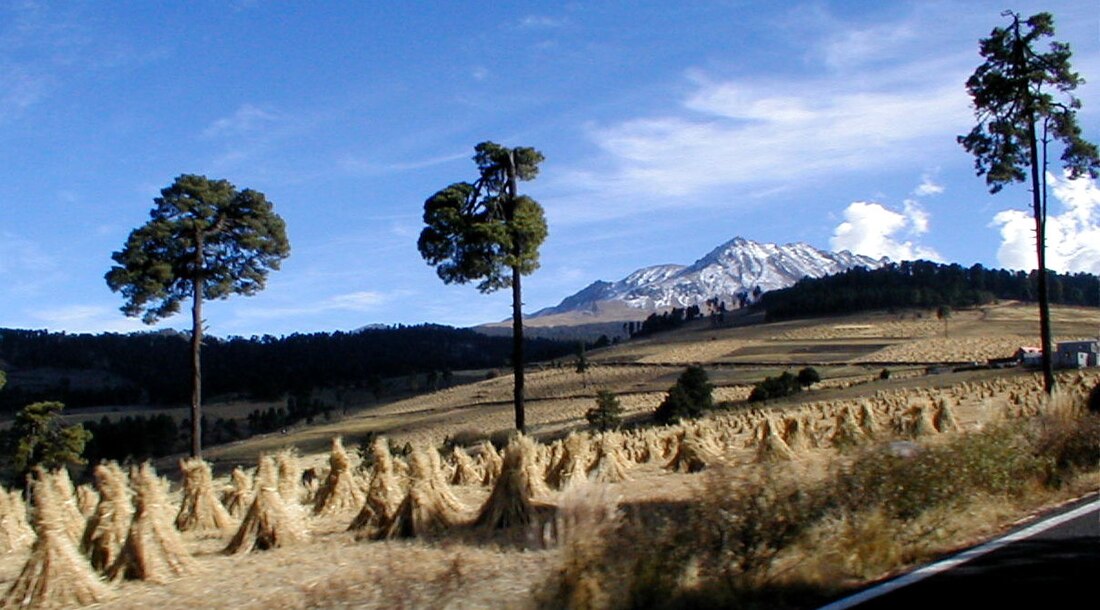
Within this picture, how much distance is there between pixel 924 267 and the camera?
6590 inches

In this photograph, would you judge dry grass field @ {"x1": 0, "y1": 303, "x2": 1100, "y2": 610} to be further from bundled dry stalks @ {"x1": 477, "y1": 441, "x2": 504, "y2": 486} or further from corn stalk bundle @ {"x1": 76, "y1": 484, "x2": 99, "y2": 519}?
corn stalk bundle @ {"x1": 76, "y1": 484, "x2": 99, "y2": 519}

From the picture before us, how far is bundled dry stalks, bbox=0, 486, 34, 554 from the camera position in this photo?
1140 cm

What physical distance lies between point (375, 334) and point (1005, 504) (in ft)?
635

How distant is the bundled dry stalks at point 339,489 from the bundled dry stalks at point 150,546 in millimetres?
3358

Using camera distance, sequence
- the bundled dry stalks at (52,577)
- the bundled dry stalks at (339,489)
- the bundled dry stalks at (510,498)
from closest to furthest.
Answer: the bundled dry stalks at (52,577) < the bundled dry stalks at (510,498) < the bundled dry stalks at (339,489)

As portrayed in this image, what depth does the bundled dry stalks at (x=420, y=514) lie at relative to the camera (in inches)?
398

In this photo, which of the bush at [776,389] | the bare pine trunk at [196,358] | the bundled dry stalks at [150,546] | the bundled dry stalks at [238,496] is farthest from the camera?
the bush at [776,389]

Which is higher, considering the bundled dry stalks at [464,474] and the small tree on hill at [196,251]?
the small tree on hill at [196,251]

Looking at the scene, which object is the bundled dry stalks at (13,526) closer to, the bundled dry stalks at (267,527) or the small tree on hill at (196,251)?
the bundled dry stalks at (267,527)

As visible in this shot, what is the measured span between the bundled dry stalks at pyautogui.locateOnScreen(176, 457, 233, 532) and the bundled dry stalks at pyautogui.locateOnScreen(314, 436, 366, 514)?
1156 millimetres

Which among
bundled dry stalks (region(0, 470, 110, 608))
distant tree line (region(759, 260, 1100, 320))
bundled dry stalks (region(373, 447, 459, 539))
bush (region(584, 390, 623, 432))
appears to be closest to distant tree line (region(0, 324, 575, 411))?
distant tree line (region(759, 260, 1100, 320))

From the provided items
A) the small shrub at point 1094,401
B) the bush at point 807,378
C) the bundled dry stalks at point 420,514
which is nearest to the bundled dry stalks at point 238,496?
the bundled dry stalks at point 420,514

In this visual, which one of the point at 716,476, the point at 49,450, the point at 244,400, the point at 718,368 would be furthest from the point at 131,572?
the point at 244,400

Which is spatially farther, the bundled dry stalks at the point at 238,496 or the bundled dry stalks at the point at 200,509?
the bundled dry stalks at the point at 238,496
